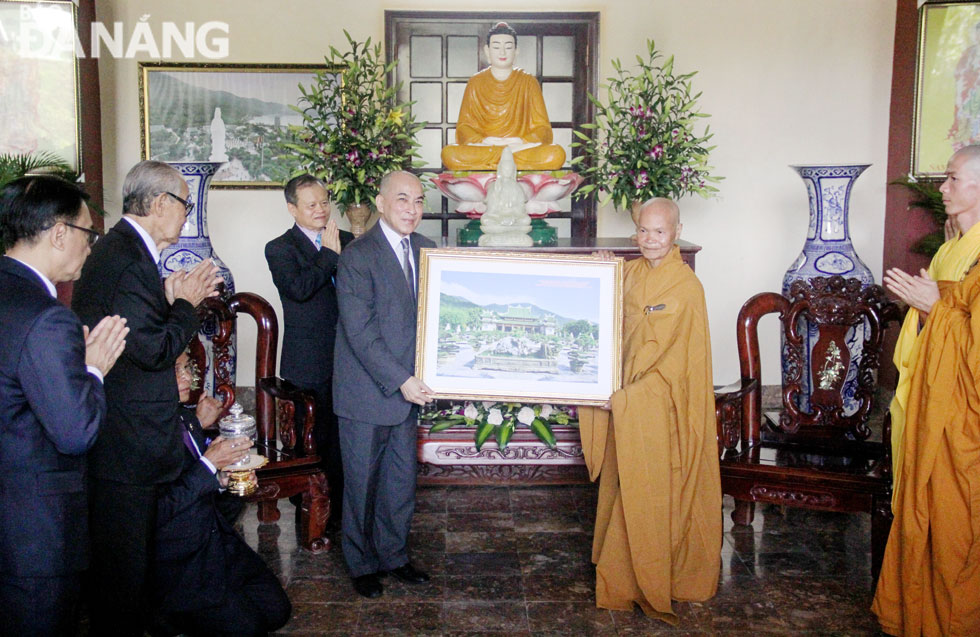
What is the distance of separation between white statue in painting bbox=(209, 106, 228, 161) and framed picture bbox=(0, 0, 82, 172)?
84 cm

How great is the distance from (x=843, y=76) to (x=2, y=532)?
5803mm

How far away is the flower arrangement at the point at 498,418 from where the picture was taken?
4008 mm

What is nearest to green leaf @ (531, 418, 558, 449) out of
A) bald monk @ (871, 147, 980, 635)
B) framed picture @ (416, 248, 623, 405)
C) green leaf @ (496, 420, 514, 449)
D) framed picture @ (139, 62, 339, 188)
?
green leaf @ (496, 420, 514, 449)

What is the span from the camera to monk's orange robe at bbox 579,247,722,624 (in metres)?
3.20

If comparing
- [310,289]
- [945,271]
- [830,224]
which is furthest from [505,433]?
[830,224]

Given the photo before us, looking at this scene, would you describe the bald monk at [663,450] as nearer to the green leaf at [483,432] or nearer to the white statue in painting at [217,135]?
the green leaf at [483,432]

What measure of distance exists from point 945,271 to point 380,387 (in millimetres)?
2055

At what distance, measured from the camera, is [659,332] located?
3244 millimetres

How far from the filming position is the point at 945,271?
318 centimetres

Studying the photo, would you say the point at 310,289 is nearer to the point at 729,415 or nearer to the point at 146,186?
the point at 146,186

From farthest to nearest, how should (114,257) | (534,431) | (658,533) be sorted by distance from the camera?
1. (534,431)
2. (658,533)
3. (114,257)

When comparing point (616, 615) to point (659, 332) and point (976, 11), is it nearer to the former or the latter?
point (659, 332)

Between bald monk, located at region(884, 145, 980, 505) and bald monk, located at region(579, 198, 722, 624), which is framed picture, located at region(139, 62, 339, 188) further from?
bald monk, located at region(884, 145, 980, 505)

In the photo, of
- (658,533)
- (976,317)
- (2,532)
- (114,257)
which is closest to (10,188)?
(114,257)
